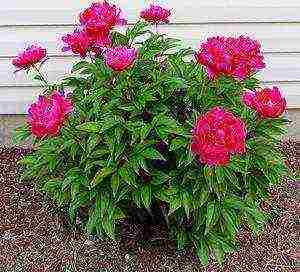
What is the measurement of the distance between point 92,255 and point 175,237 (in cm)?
50

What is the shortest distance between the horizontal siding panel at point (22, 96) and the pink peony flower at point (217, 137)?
1.99 metres

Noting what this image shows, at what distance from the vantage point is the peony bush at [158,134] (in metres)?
3.06

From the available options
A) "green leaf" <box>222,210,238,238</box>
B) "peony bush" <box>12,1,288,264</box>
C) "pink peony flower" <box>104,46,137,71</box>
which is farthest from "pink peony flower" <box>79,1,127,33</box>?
"green leaf" <box>222,210,238,238</box>

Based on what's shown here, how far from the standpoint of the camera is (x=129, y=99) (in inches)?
128

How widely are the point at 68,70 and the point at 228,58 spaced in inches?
74.8

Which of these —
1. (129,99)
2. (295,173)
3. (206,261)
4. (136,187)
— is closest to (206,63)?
(129,99)

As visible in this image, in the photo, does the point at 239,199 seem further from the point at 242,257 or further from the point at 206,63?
the point at 206,63

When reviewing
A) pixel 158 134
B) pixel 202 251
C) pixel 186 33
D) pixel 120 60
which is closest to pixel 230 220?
pixel 202 251

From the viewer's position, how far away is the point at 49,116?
2.86 metres

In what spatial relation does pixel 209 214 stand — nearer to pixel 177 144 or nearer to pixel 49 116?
pixel 177 144

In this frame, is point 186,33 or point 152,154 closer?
point 152,154

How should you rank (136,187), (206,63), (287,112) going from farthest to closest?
(287,112) → (136,187) → (206,63)

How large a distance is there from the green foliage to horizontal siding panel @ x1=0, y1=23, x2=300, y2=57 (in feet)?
3.18

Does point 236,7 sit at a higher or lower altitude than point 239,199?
higher
